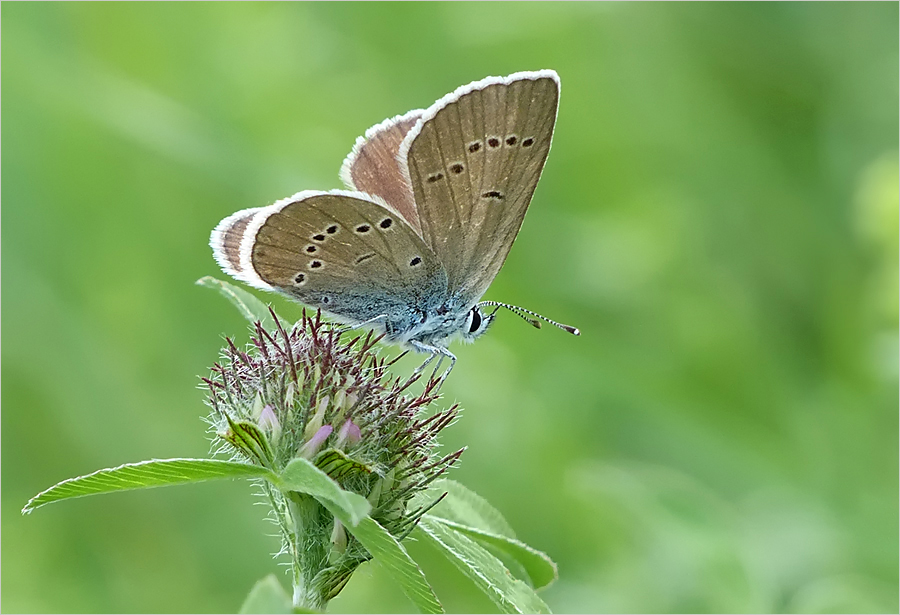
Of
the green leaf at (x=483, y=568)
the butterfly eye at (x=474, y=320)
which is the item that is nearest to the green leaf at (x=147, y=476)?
the green leaf at (x=483, y=568)

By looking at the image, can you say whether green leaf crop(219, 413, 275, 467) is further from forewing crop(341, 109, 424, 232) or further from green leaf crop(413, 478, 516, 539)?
forewing crop(341, 109, 424, 232)

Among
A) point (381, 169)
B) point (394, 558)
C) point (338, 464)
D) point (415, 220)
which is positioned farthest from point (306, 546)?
point (381, 169)

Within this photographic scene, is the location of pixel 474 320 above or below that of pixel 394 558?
→ above

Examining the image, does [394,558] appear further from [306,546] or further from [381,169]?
[381,169]

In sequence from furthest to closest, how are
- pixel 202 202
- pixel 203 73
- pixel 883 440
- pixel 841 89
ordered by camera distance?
pixel 841 89 < pixel 203 73 < pixel 202 202 < pixel 883 440

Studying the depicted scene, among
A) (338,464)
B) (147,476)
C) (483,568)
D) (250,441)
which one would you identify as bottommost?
(147,476)

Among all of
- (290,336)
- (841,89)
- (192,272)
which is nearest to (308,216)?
(290,336)

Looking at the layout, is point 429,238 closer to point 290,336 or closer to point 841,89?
point 290,336
